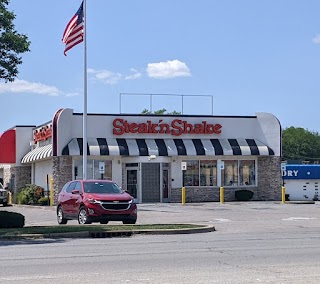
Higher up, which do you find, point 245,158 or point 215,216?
point 245,158

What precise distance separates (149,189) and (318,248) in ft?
91.0

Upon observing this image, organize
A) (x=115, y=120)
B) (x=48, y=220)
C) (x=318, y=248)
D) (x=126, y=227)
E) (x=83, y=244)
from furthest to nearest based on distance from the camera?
1. (x=115, y=120)
2. (x=48, y=220)
3. (x=126, y=227)
4. (x=83, y=244)
5. (x=318, y=248)

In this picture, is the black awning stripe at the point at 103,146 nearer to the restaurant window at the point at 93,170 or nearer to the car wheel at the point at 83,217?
the restaurant window at the point at 93,170

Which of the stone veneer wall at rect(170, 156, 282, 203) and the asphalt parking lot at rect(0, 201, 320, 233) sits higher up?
the stone veneer wall at rect(170, 156, 282, 203)

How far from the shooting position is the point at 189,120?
4406 cm

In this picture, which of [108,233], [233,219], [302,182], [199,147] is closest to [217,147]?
[199,147]

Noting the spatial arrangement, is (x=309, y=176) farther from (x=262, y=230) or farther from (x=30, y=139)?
(x=262, y=230)

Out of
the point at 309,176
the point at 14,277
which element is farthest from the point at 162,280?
the point at 309,176

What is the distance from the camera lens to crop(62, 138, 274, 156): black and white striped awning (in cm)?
4134

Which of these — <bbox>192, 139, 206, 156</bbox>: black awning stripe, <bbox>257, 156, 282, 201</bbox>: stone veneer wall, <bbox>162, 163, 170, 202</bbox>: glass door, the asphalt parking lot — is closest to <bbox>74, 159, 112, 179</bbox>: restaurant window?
<bbox>162, 163, 170, 202</bbox>: glass door

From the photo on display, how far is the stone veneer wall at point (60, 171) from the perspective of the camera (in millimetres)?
41469

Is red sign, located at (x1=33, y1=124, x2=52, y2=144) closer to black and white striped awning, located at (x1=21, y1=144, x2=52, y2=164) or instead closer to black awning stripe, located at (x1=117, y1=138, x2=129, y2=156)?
black and white striped awning, located at (x1=21, y1=144, x2=52, y2=164)

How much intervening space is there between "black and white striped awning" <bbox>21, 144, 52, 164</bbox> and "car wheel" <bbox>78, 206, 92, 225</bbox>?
1795 cm

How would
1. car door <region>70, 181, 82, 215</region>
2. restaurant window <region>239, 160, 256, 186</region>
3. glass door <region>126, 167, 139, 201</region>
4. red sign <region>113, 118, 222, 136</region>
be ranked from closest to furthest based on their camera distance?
car door <region>70, 181, 82, 215</region>
red sign <region>113, 118, 222, 136</region>
glass door <region>126, 167, 139, 201</region>
restaurant window <region>239, 160, 256, 186</region>
